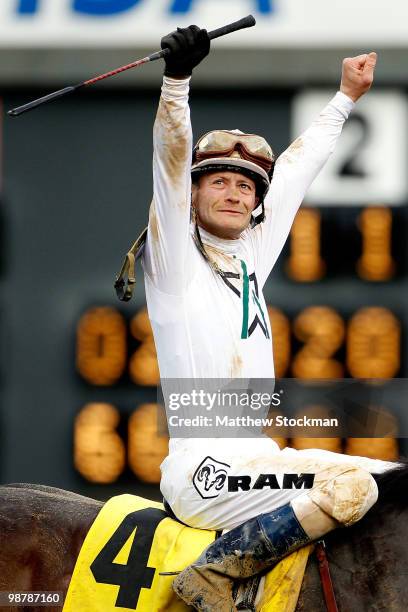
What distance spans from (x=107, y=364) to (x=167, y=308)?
3005mm

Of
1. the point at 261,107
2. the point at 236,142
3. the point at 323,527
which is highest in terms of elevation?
the point at 261,107

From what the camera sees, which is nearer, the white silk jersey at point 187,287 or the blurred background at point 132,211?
the white silk jersey at point 187,287

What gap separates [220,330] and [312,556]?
702 millimetres

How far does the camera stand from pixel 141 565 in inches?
155

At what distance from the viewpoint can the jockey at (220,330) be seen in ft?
12.1

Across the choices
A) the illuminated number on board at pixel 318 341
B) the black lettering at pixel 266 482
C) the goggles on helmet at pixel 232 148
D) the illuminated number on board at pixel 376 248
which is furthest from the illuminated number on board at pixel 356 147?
the black lettering at pixel 266 482

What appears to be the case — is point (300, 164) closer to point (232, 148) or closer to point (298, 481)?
point (232, 148)

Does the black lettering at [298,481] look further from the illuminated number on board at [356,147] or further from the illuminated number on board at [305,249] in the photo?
the illuminated number on board at [356,147]

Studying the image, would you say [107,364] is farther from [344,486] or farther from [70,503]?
[344,486]

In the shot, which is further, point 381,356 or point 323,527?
point 381,356

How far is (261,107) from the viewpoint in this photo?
283 inches

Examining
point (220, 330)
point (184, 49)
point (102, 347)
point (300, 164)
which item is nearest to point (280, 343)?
point (102, 347)

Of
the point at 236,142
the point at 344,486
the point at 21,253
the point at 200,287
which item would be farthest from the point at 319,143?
the point at 21,253

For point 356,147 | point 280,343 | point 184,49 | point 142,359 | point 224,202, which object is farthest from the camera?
point 356,147
